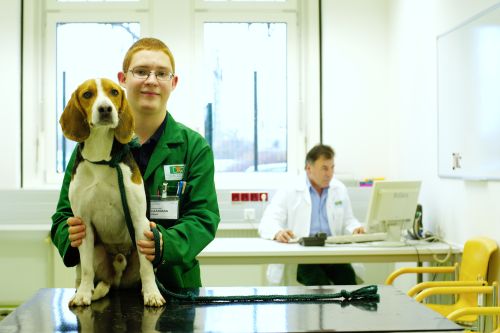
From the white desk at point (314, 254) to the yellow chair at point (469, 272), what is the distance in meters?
0.20

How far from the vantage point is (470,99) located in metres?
3.98

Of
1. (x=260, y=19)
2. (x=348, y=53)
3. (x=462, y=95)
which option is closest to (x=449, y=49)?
(x=462, y=95)

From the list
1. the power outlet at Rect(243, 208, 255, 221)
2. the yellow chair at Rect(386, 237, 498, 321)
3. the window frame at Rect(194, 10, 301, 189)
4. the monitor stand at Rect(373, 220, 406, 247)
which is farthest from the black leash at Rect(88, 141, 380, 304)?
the window frame at Rect(194, 10, 301, 189)

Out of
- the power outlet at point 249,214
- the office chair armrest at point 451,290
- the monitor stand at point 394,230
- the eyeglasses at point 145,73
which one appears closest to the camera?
the eyeglasses at point 145,73

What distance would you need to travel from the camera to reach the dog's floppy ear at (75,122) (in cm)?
164

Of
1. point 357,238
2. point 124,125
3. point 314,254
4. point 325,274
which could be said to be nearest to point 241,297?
point 124,125

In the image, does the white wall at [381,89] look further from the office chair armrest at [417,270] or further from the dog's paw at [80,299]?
the dog's paw at [80,299]

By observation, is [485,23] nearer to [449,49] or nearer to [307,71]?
[449,49]

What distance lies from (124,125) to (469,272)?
274 centimetres

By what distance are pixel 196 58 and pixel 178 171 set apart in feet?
13.0

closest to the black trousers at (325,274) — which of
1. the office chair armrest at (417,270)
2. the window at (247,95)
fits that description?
the office chair armrest at (417,270)

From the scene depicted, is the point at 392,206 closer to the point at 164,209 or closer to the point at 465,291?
the point at 465,291

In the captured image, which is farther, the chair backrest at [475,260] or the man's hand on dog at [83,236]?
the chair backrest at [475,260]

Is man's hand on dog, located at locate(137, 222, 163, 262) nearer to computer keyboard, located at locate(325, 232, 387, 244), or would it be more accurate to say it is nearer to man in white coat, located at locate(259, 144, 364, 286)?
computer keyboard, located at locate(325, 232, 387, 244)
